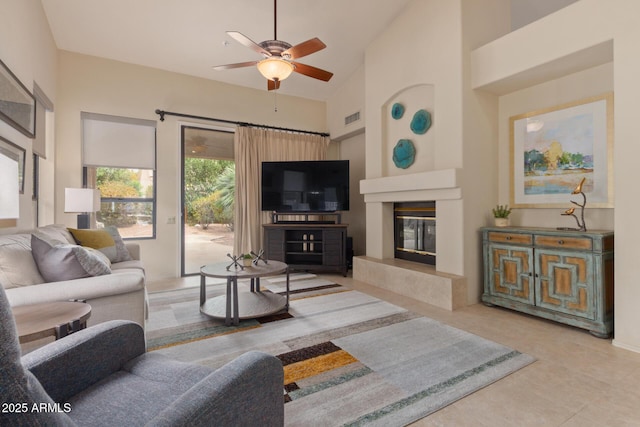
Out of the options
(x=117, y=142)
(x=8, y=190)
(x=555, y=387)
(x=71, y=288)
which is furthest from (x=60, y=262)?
(x=555, y=387)

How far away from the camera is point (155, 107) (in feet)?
15.7

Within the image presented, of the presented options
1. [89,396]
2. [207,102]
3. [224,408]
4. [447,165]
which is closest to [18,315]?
[89,396]

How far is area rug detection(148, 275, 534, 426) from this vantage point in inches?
69.5

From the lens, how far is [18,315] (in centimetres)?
157

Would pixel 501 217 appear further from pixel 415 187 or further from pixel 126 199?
pixel 126 199

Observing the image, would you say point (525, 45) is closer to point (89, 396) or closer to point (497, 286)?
point (497, 286)

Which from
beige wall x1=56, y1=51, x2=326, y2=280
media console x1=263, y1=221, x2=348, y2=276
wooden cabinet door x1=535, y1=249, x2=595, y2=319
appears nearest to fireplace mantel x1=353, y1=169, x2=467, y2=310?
media console x1=263, y1=221, x2=348, y2=276

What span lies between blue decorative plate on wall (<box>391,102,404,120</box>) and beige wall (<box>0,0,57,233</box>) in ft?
13.1

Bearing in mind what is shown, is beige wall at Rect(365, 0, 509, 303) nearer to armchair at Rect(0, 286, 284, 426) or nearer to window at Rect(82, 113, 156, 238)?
armchair at Rect(0, 286, 284, 426)

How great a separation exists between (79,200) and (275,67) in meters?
2.68

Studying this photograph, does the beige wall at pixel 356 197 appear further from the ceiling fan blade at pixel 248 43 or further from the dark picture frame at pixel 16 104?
the dark picture frame at pixel 16 104

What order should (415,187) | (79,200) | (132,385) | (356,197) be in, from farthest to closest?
(356,197) < (415,187) < (79,200) < (132,385)

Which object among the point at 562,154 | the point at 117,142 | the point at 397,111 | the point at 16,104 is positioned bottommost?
the point at 562,154

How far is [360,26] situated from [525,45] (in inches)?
85.9
